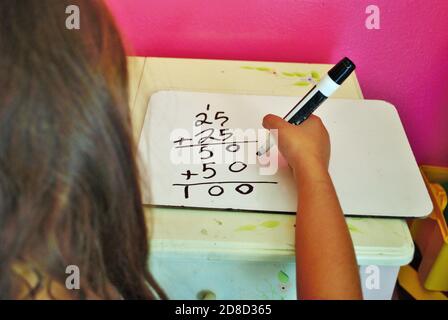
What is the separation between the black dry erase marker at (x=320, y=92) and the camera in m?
0.50

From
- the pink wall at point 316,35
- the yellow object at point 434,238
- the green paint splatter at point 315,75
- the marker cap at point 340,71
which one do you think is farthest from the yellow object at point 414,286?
the marker cap at point 340,71

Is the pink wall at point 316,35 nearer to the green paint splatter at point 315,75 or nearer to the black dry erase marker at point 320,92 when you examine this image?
the green paint splatter at point 315,75

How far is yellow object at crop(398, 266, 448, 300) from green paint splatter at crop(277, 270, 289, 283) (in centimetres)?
49

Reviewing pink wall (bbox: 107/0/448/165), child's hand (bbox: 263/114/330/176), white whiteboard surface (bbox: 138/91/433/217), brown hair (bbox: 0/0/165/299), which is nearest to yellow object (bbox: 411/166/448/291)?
pink wall (bbox: 107/0/448/165)

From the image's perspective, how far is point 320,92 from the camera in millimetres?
512

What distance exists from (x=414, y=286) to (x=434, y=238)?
116 millimetres

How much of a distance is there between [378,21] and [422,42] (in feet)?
0.25

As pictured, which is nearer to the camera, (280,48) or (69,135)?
(69,135)

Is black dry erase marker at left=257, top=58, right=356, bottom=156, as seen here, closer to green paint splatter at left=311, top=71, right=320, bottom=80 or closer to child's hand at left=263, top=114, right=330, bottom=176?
child's hand at left=263, top=114, right=330, bottom=176

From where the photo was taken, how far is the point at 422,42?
2.35 ft

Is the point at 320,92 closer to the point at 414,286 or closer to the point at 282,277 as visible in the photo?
the point at 282,277

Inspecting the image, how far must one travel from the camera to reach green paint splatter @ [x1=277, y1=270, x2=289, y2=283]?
0.51m

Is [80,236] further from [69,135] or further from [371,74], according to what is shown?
[371,74]
